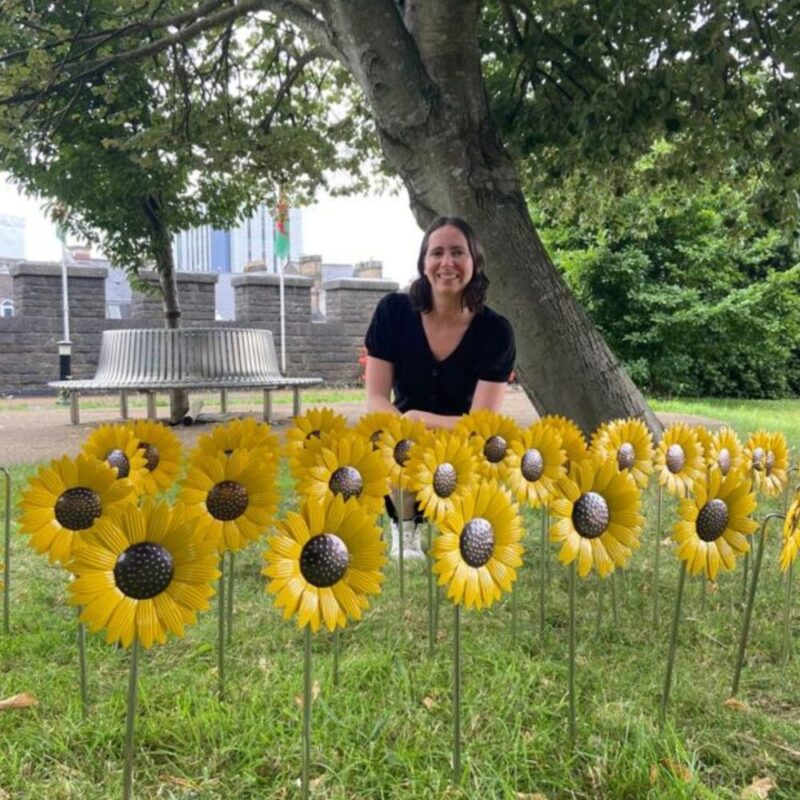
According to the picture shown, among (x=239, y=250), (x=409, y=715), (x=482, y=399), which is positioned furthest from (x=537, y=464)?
(x=239, y=250)

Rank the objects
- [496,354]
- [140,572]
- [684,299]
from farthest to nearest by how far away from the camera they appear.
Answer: [684,299]
[496,354]
[140,572]

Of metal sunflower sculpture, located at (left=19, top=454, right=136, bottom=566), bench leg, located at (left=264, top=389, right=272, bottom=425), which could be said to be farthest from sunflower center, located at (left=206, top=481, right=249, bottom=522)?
bench leg, located at (left=264, top=389, right=272, bottom=425)

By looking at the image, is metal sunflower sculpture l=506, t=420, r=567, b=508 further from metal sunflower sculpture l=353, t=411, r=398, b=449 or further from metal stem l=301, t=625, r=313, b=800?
metal stem l=301, t=625, r=313, b=800

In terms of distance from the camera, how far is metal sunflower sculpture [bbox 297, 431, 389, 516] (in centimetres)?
169

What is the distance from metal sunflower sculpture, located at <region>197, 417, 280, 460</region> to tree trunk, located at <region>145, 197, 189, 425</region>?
22.4 feet

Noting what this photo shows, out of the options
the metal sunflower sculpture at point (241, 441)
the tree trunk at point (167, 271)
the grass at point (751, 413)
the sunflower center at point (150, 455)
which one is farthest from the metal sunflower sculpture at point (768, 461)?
the tree trunk at point (167, 271)

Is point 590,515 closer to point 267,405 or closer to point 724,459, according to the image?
point 724,459

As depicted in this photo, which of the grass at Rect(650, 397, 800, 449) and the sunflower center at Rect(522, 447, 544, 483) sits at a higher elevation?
the sunflower center at Rect(522, 447, 544, 483)

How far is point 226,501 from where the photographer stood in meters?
1.55

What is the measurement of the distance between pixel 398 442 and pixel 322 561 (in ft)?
2.76

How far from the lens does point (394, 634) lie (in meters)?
2.22

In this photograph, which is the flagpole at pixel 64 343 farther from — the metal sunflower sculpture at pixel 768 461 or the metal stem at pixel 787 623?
the metal stem at pixel 787 623

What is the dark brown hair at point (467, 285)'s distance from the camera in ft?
10.3

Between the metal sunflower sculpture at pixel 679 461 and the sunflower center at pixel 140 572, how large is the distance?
1.31 meters
